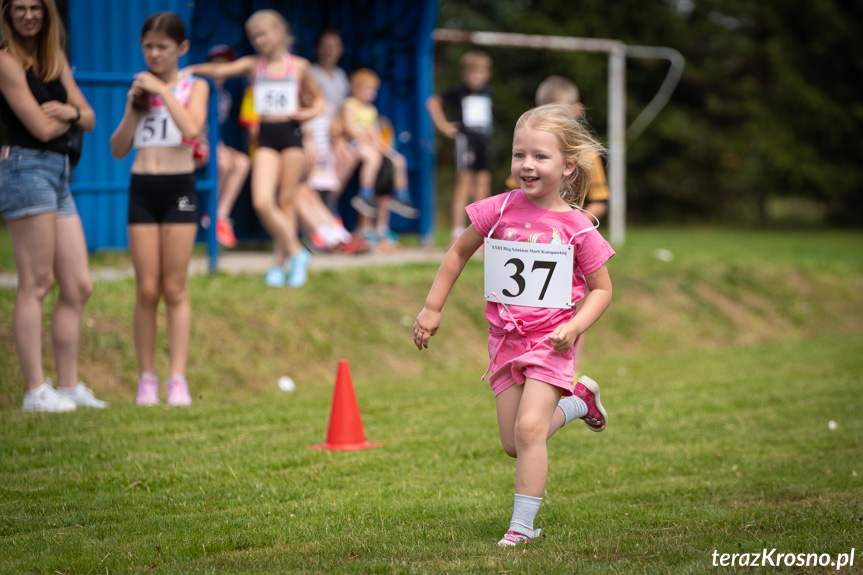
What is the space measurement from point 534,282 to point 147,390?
3.34 m

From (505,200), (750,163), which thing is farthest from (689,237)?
(505,200)

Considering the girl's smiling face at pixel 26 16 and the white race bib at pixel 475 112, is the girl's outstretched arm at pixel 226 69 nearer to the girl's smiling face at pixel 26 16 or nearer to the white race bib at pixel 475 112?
the girl's smiling face at pixel 26 16

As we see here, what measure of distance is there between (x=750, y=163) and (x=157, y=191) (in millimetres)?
22278

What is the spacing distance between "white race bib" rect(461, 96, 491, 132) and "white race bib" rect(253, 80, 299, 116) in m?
3.34

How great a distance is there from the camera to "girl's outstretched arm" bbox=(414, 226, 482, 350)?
13.7 feet

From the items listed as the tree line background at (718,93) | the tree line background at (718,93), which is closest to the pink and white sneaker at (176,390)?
the tree line background at (718,93)

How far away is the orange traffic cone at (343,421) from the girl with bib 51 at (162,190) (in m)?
1.35

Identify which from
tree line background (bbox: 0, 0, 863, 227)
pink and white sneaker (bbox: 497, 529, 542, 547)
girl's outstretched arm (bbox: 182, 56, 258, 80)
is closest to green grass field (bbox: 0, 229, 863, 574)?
pink and white sneaker (bbox: 497, 529, 542, 547)

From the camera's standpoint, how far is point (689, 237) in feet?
67.6

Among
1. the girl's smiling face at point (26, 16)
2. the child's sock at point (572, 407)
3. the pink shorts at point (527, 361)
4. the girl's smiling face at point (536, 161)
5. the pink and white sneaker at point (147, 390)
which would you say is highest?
the girl's smiling face at point (26, 16)

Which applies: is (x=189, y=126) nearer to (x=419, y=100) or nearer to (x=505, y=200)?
(x=505, y=200)

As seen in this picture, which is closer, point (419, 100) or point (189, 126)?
point (189, 126)

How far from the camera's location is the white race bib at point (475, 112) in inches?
474

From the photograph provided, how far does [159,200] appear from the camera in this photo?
6371 millimetres
